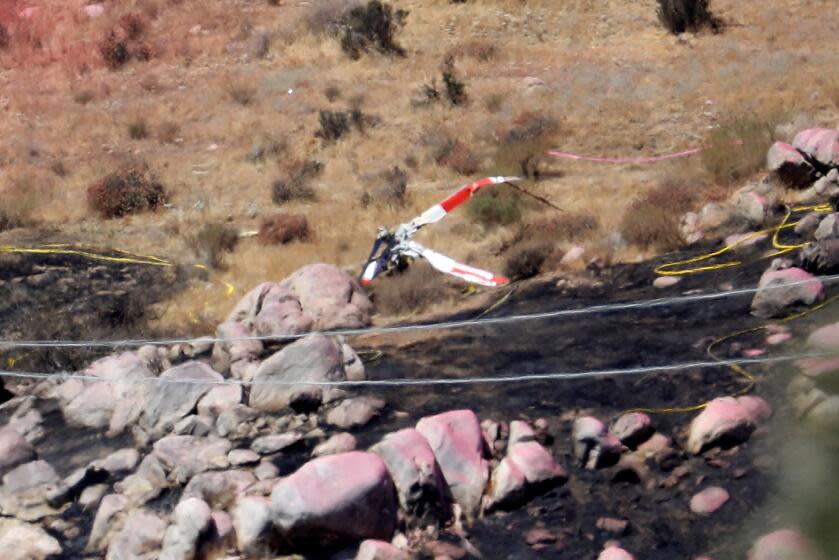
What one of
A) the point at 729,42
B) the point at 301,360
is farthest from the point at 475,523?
the point at 729,42

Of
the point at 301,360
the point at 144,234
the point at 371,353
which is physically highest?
the point at 301,360

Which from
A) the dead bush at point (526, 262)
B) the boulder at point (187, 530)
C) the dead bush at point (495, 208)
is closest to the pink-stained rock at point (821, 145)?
the dead bush at point (526, 262)

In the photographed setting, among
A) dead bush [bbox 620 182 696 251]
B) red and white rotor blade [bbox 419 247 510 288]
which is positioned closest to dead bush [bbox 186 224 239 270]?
red and white rotor blade [bbox 419 247 510 288]

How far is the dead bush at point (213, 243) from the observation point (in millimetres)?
12132

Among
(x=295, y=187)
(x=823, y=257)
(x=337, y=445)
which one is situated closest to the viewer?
(x=337, y=445)

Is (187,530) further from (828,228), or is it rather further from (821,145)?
(821,145)

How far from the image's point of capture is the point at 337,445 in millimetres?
6129

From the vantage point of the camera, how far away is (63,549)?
590cm

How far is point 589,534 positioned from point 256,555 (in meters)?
1.67

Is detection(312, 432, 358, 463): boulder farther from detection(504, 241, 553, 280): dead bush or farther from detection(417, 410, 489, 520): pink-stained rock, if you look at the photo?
detection(504, 241, 553, 280): dead bush

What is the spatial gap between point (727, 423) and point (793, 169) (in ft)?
17.6

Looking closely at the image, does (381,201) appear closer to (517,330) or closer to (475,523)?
(517,330)

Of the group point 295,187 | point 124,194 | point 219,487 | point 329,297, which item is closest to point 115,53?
point 124,194

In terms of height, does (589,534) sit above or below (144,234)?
above
